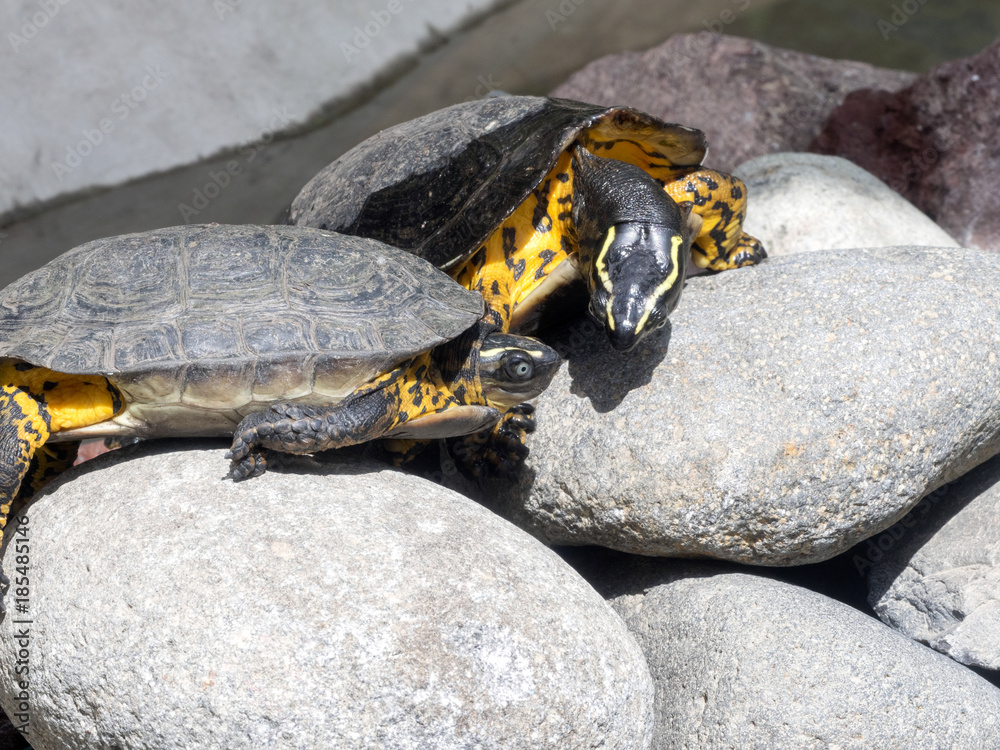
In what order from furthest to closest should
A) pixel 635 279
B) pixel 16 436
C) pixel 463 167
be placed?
pixel 463 167
pixel 635 279
pixel 16 436

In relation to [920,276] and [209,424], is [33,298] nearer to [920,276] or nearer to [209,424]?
[209,424]

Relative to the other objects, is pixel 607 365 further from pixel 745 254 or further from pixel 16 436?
pixel 16 436

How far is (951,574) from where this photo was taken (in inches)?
109

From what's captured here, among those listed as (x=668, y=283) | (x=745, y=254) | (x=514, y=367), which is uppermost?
(x=668, y=283)

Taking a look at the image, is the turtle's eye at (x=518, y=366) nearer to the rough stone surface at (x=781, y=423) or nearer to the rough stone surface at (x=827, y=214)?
the rough stone surface at (x=781, y=423)

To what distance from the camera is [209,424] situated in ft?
8.18

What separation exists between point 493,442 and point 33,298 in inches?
59.5

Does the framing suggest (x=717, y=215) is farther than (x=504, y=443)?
Yes

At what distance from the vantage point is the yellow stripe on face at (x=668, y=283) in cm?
264

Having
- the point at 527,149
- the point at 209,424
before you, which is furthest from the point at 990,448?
the point at 209,424

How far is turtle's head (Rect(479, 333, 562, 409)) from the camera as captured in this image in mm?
2604

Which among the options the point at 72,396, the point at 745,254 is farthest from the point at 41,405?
the point at 745,254

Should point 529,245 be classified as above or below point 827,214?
above

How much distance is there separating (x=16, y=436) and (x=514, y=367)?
143cm
